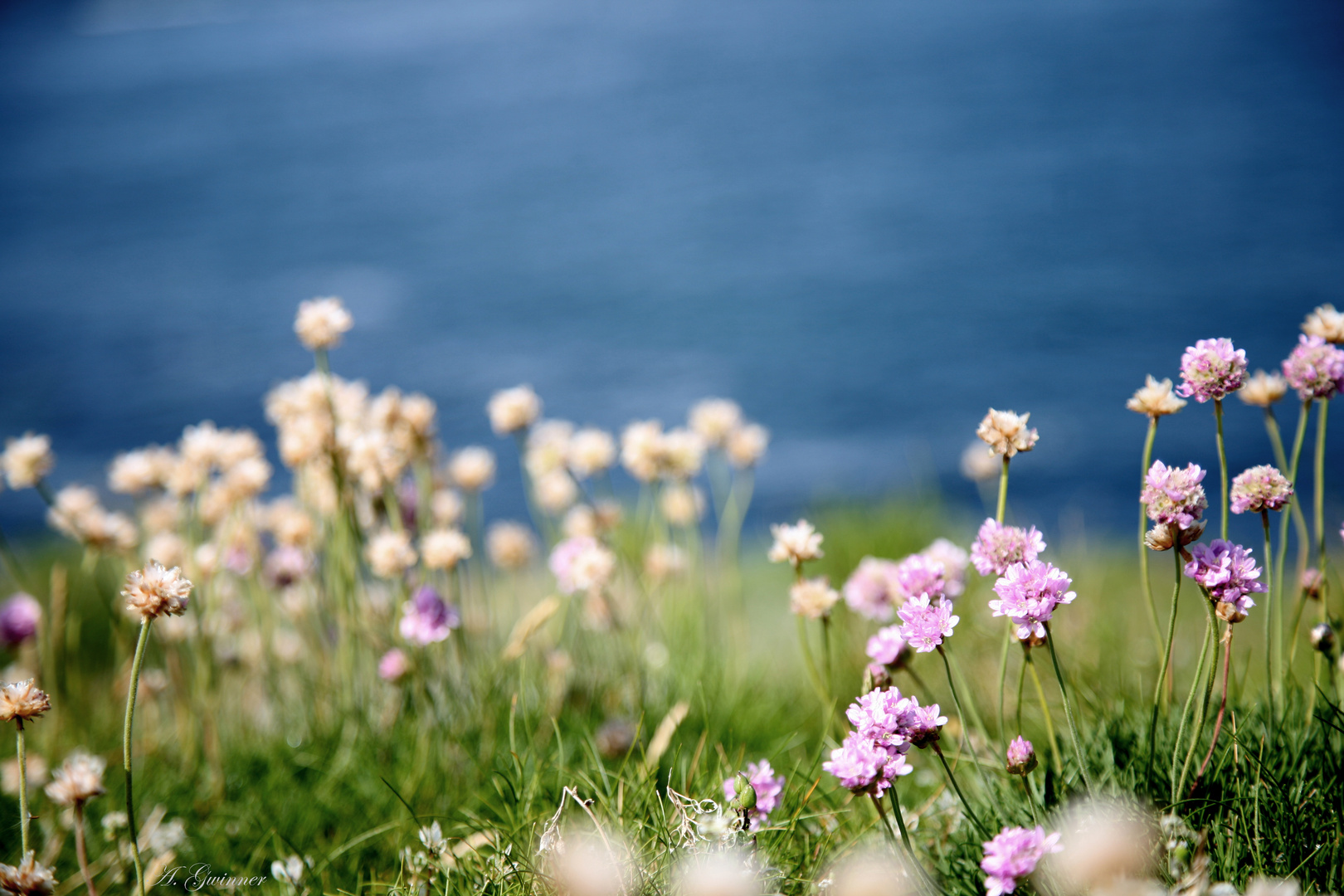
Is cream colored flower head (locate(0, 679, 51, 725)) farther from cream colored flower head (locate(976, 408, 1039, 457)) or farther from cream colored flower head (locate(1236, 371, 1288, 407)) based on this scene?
cream colored flower head (locate(1236, 371, 1288, 407))

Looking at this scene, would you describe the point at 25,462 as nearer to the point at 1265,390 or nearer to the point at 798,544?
the point at 798,544

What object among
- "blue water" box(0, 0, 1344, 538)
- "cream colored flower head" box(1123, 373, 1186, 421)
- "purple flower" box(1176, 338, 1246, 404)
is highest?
"blue water" box(0, 0, 1344, 538)

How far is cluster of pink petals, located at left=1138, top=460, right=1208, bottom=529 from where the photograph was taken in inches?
45.2

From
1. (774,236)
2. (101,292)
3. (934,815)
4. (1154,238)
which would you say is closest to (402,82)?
(101,292)

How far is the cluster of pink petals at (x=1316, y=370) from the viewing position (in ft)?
4.42

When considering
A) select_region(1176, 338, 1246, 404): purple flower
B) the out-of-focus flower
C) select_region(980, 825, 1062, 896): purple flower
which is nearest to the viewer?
select_region(980, 825, 1062, 896): purple flower

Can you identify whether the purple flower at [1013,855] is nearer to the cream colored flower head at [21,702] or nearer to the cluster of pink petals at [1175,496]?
the cluster of pink petals at [1175,496]

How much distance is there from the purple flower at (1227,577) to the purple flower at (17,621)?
8.94ft

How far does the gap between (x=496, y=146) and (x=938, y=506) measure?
24.4 metres

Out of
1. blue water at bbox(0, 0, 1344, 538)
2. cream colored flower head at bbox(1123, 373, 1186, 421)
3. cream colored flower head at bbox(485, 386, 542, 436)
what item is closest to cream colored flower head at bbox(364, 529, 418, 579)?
cream colored flower head at bbox(485, 386, 542, 436)

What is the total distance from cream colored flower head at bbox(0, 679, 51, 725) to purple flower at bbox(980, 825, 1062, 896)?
124cm

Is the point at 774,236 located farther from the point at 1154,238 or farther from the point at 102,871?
the point at 102,871

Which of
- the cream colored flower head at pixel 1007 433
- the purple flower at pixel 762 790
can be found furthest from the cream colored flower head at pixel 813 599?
the cream colored flower head at pixel 1007 433

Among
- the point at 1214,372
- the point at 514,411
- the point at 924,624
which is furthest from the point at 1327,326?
the point at 514,411
